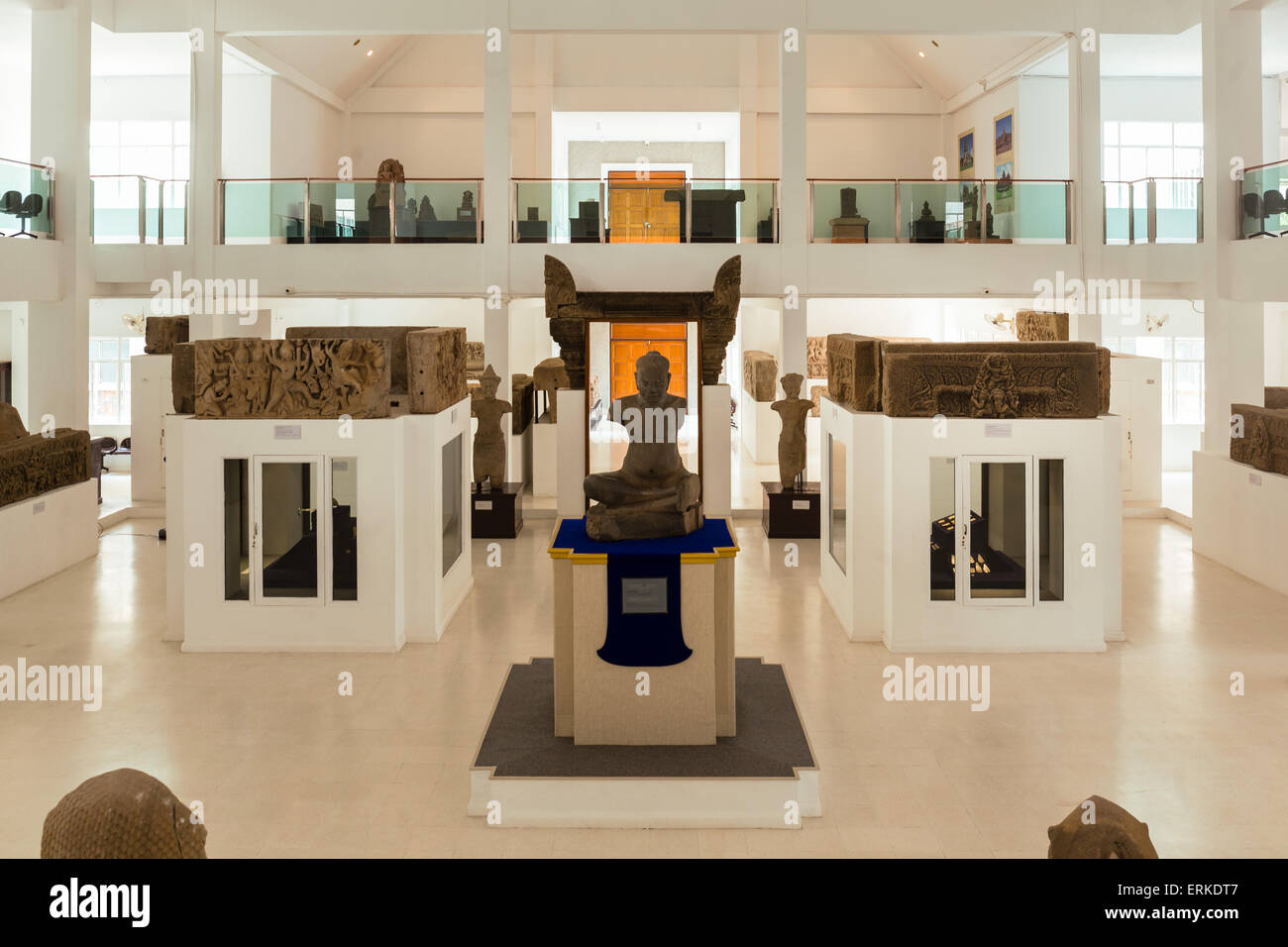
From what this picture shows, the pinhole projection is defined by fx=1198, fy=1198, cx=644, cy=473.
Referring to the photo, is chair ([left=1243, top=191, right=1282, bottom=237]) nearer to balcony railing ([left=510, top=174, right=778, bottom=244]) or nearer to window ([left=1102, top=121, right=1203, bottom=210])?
balcony railing ([left=510, top=174, right=778, bottom=244])

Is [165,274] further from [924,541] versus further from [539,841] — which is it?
[539,841]

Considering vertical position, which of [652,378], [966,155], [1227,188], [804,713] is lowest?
[804,713]

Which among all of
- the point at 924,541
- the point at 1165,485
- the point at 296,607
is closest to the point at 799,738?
the point at 924,541

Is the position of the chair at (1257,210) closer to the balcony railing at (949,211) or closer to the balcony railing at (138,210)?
the balcony railing at (949,211)

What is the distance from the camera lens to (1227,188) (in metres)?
16.9

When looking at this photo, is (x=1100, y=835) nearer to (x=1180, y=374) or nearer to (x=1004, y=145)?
(x=1004, y=145)

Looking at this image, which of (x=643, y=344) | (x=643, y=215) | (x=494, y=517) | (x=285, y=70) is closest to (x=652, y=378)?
(x=494, y=517)

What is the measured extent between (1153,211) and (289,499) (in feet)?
49.3

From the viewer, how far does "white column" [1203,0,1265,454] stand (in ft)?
55.3

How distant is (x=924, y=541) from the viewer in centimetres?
1111

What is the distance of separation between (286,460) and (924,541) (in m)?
5.96

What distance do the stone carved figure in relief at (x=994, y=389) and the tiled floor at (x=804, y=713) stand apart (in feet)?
7.45

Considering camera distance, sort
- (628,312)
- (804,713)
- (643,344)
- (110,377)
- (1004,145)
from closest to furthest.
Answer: (804,713) < (628,312) < (643,344) < (1004,145) < (110,377)

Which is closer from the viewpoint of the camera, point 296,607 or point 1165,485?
point 296,607
